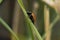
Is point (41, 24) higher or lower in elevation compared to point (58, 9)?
lower

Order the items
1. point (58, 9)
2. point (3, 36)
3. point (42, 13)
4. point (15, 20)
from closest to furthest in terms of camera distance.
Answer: point (58, 9) → point (42, 13) → point (15, 20) → point (3, 36)

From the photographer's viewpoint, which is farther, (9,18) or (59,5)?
(9,18)

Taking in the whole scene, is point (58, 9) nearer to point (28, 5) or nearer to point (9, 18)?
point (28, 5)

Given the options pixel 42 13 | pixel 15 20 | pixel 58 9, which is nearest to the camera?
pixel 58 9

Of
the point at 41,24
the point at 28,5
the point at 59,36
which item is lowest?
the point at 59,36

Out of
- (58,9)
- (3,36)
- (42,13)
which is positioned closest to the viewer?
(58,9)

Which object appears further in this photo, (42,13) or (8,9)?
(8,9)

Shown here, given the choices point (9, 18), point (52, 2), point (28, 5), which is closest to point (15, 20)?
point (28, 5)

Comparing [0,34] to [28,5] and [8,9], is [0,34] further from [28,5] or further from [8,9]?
[28,5]

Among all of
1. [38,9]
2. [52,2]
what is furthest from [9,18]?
[52,2]
